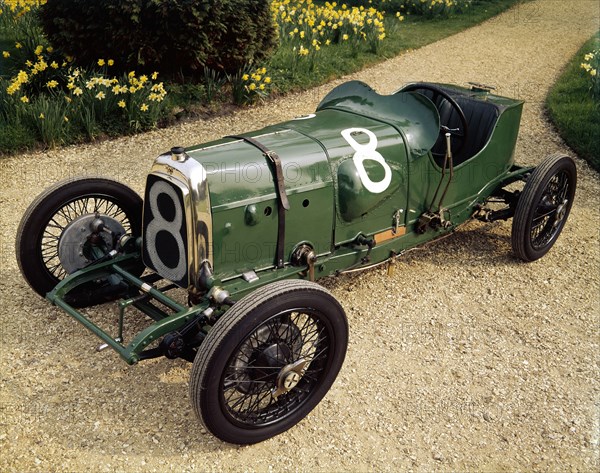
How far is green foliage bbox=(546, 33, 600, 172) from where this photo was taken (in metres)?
7.44

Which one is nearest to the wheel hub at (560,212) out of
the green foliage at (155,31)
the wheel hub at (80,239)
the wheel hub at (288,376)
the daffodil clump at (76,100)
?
the wheel hub at (288,376)

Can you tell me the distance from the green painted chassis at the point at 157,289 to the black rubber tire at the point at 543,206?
62 cm

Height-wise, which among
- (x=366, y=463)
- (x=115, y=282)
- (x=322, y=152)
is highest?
(x=322, y=152)

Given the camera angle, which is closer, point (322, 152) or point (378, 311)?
point (322, 152)

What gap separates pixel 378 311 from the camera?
15.4ft

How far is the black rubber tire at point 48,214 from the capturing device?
13.6ft

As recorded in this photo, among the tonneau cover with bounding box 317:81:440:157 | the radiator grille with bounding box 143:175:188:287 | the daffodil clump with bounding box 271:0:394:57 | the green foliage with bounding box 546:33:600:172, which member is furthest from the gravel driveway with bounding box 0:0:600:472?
the daffodil clump with bounding box 271:0:394:57

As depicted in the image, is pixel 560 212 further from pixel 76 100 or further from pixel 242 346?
pixel 76 100

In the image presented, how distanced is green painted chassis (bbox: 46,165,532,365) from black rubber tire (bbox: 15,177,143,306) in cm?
26

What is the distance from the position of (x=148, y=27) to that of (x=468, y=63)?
5.48 m

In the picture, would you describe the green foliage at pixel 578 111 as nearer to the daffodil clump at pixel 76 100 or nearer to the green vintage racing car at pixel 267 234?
the green vintage racing car at pixel 267 234

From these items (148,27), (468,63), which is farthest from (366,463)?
(468,63)

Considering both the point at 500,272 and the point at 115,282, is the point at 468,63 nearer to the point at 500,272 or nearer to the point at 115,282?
the point at 500,272

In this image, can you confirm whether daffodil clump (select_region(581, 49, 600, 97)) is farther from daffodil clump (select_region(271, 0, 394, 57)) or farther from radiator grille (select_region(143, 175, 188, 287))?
radiator grille (select_region(143, 175, 188, 287))
